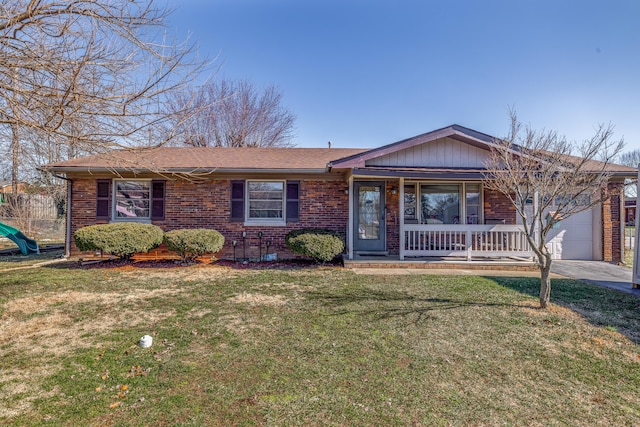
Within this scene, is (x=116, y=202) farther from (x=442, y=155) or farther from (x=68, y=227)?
(x=442, y=155)

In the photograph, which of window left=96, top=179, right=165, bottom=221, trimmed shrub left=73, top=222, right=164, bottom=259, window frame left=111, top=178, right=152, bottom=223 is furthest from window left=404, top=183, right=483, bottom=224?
window frame left=111, top=178, right=152, bottom=223

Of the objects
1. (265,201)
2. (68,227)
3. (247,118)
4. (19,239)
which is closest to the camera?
(68,227)

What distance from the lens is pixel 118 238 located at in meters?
8.62

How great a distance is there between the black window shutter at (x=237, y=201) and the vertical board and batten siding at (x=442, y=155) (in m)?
4.78

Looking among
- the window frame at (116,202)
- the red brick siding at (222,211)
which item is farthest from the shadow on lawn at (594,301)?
the window frame at (116,202)

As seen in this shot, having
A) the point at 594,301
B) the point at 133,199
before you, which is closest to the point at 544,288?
the point at 594,301

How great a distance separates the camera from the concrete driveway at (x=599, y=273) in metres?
6.95

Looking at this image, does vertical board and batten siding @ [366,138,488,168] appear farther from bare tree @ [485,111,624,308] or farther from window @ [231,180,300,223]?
window @ [231,180,300,223]

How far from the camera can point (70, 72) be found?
4.00m

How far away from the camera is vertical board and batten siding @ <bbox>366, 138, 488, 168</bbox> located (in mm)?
9523

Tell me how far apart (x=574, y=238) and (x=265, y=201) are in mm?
9884

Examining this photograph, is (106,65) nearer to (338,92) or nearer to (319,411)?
(319,411)

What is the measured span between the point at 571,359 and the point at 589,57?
28.3 feet

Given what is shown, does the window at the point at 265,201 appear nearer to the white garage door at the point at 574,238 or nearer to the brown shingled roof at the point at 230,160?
the brown shingled roof at the point at 230,160
